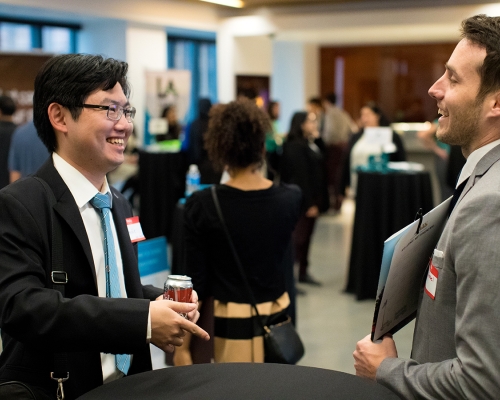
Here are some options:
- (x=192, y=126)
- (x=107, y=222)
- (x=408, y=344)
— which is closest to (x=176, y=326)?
(x=107, y=222)

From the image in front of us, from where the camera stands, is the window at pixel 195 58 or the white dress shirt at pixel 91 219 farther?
the window at pixel 195 58

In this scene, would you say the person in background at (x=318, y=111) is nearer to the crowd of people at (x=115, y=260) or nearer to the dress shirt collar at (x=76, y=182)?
the crowd of people at (x=115, y=260)

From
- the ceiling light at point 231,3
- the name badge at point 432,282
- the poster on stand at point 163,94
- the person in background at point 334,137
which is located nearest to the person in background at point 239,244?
the name badge at point 432,282

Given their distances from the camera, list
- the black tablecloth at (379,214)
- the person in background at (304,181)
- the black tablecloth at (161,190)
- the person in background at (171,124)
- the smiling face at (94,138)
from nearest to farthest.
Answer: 1. the smiling face at (94,138)
2. the black tablecloth at (379,214)
3. the person in background at (304,181)
4. the black tablecloth at (161,190)
5. the person in background at (171,124)

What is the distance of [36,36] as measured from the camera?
1166 cm

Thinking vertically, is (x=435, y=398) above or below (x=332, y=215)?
above

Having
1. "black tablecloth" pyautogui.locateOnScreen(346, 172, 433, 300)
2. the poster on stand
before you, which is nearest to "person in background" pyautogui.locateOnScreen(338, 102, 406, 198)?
"black tablecloth" pyautogui.locateOnScreen(346, 172, 433, 300)

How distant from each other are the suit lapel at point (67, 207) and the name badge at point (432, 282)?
2.61 ft

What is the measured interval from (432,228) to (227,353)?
1.34 m

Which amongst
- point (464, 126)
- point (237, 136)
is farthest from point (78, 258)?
point (237, 136)

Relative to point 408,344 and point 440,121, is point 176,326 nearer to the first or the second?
point 440,121

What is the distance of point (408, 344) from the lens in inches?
177

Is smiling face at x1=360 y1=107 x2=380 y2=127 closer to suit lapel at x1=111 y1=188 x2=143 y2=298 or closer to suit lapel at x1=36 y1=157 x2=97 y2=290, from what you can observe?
suit lapel at x1=111 y1=188 x2=143 y2=298

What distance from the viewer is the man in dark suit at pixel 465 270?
1228 mm
